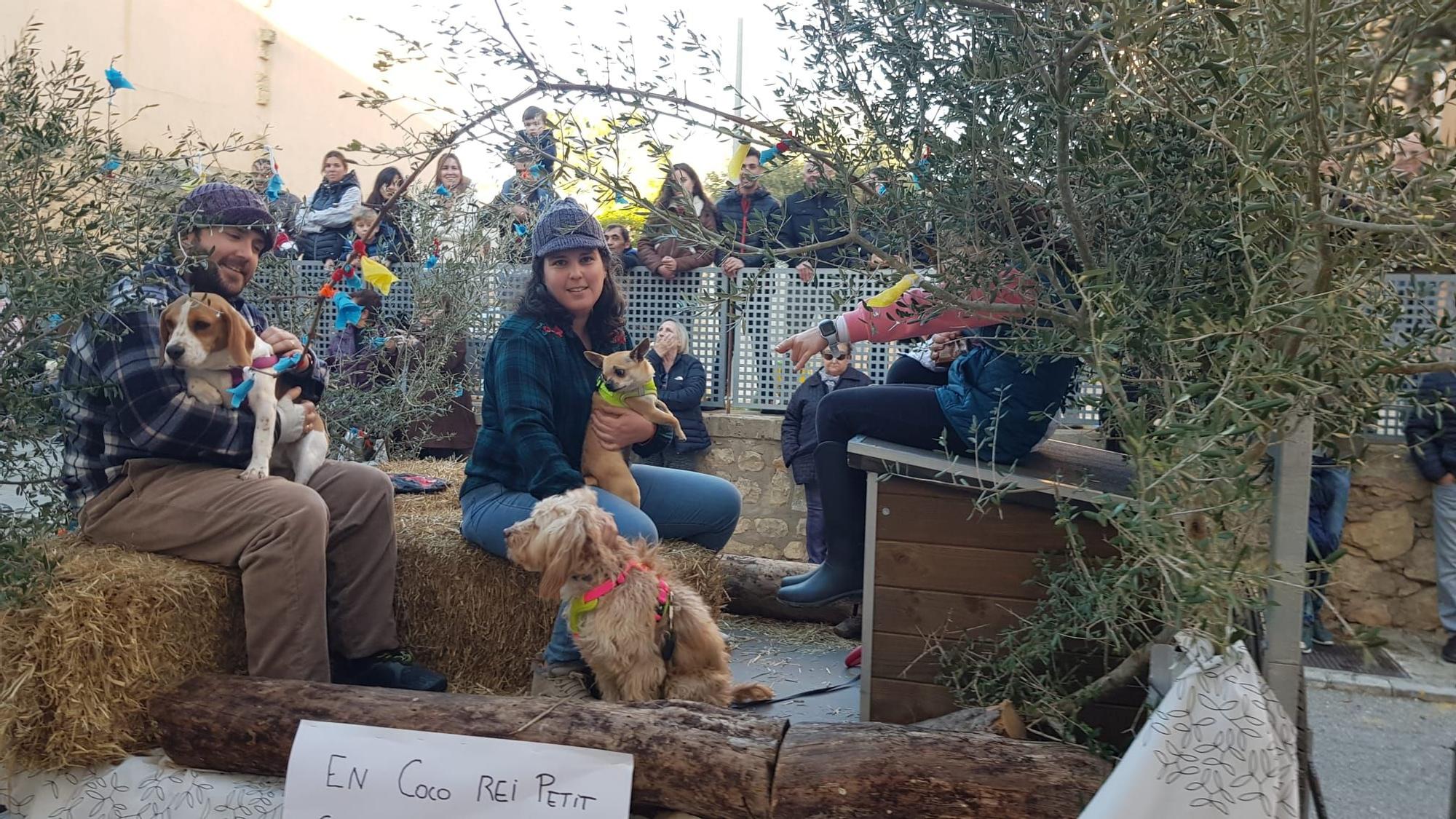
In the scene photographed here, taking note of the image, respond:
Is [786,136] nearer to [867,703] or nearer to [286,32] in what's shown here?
[867,703]

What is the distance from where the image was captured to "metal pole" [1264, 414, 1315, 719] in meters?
2.29

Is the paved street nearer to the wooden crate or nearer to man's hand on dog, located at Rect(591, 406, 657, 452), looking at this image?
the wooden crate

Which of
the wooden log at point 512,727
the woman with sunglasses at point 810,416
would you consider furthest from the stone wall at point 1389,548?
the wooden log at point 512,727

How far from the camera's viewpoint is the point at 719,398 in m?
8.45

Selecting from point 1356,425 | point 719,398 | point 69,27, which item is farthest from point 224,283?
point 69,27

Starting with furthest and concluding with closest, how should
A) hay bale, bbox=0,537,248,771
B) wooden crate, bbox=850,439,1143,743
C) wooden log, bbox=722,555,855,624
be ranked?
1. wooden log, bbox=722,555,855,624
2. wooden crate, bbox=850,439,1143,743
3. hay bale, bbox=0,537,248,771

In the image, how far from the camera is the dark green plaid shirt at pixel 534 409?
3596 millimetres

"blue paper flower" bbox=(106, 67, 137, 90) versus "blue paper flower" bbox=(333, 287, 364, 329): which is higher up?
"blue paper flower" bbox=(106, 67, 137, 90)

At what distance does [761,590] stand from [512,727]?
2.45 metres

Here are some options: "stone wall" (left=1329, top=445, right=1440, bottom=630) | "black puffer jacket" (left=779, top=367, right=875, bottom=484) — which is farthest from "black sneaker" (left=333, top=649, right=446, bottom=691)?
"stone wall" (left=1329, top=445, right=1440, bottom=630)

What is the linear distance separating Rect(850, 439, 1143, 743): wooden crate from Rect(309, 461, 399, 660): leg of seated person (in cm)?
167

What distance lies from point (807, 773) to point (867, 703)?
2.45 feet

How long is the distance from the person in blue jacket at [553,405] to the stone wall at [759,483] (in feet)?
13.2

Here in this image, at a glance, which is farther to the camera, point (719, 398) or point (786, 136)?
point (719, 398)
